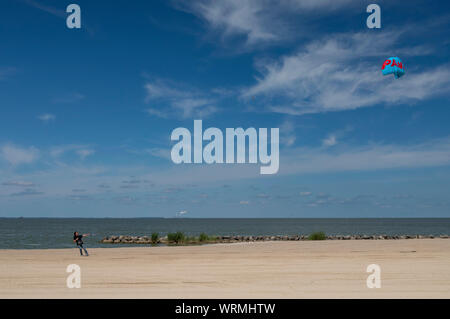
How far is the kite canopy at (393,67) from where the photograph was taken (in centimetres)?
2380

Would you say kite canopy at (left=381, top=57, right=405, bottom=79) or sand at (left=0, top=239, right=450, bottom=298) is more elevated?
kite canopy at (left=381, top=57, right=405, bottom=79)

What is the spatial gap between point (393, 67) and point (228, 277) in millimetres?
16851

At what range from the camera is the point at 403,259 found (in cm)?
2034

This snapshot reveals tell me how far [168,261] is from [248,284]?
761 cm

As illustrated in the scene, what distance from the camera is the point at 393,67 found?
24.0 meters

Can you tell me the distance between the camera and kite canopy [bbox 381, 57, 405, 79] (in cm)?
2380

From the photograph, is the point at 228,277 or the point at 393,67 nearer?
the point at 228,277

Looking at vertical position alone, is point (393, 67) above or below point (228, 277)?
above

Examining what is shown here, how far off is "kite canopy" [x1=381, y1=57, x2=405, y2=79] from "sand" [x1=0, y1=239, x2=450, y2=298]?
1088 centimetres

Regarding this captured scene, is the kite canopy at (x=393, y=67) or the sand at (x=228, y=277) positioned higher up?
the kite canopy at (x=393, y=67)

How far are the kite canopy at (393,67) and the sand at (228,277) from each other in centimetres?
1088
